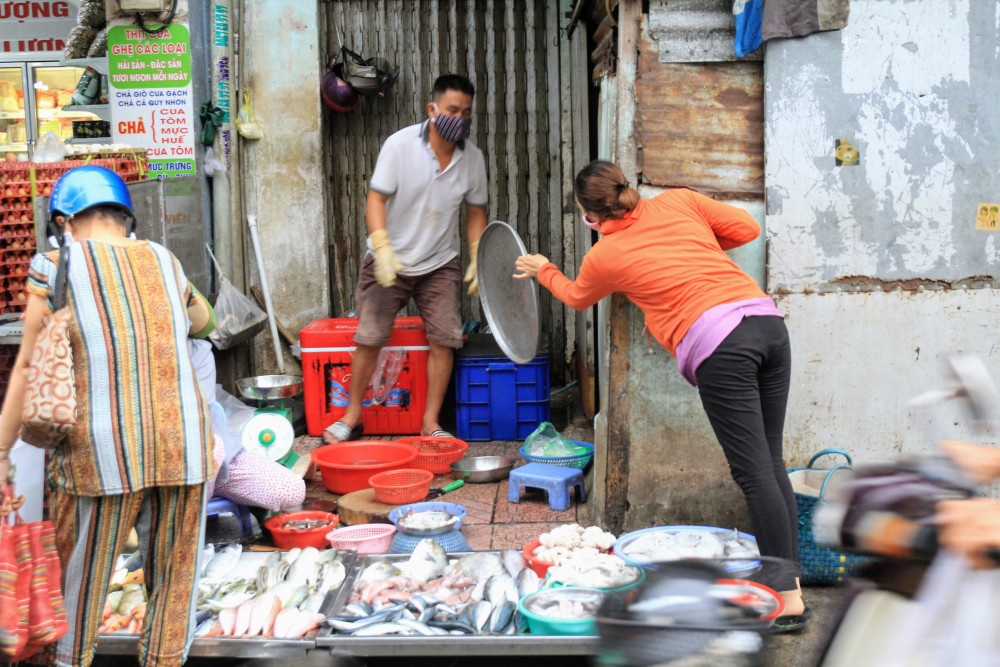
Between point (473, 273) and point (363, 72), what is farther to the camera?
point (363, 72)

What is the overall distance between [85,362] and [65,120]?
7.60 metres

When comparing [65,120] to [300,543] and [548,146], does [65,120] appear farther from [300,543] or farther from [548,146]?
[300,543]

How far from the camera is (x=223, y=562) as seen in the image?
412 cm

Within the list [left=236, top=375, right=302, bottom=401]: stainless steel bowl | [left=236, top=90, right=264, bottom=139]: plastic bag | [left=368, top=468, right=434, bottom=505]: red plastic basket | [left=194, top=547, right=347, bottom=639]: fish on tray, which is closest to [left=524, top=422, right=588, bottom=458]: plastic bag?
[left=368, top=468, right=434, bottom=505]: red plastic basket

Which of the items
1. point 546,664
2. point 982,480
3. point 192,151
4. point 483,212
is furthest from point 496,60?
point 982,480

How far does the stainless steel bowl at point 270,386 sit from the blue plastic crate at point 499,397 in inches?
44.8

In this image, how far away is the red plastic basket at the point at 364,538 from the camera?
4316mm

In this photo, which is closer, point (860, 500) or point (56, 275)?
point (860, 500)

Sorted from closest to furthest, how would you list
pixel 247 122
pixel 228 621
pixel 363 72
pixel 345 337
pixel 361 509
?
1. pixel 228 621
2. pixel 361 509
3. pixel 345 337
4. pixel 363 72
5. pixel 247 122

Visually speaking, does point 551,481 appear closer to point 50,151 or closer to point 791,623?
point 791,623

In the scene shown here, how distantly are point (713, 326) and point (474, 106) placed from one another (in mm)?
4108

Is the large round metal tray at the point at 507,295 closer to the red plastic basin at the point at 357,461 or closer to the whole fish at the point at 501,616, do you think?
the red plastic basin at the point at 357,461

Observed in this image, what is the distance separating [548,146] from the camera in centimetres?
722

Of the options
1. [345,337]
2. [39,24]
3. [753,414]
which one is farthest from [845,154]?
[39,24]
